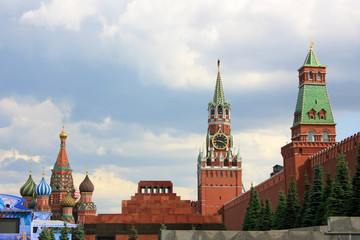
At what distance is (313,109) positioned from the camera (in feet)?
177

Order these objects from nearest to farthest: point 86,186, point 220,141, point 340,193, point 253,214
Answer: point 340,193 < point 253,214 < point 86,186 < point 220,141

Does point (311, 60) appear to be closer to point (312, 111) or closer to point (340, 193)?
point (312, 111)

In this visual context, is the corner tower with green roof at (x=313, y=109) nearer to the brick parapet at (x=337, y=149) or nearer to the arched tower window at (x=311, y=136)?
the arched tower window at (x=311, y=136)

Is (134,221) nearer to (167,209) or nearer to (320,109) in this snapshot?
(167,209)

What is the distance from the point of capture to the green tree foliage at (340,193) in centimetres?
3206

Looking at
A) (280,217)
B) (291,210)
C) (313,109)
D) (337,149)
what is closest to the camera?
(291,210)

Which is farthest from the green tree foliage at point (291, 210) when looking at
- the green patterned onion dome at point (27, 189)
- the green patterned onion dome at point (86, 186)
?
the green patterned onion dome at point (27, 189)

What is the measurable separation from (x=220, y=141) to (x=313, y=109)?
60.1 m

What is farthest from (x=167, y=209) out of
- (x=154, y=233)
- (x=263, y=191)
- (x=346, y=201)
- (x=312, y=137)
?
(x=346, y=201)

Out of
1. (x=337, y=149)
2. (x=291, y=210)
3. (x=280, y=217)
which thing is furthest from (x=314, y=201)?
(x=337, y=149)

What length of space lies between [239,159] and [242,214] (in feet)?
113

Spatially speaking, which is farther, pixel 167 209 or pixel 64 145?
pixel 64 145

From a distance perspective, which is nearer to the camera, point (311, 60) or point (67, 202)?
point (311, 60)

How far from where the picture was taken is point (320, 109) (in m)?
53.9
